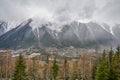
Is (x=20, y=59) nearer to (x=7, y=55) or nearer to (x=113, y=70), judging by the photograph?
(x=113, y=70)

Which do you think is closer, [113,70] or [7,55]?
[113,70]

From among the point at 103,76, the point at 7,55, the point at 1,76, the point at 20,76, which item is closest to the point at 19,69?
the point at 20,76

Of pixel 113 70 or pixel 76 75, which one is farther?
pixel 76 75

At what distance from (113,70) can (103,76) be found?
306 centimetres

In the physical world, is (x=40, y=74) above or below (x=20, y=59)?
below

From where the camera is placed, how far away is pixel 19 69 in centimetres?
8300

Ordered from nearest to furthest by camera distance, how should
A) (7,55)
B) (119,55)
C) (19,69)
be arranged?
(119,55) → (19,69) → (7,55)

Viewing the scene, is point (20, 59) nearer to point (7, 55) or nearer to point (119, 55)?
point (119, 55)

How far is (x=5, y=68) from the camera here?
605ft

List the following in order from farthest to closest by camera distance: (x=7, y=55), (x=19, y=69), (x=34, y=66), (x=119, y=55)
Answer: (x=34, y=66), (x=7, y=55), (x=19, y=69), (x=119, y=55)

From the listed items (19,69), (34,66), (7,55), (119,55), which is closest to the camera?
(119,55)

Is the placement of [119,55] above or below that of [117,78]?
above

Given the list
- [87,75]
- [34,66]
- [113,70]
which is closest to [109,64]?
[113,70]

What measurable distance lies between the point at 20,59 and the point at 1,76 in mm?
107837
